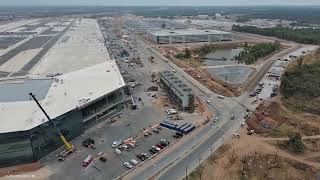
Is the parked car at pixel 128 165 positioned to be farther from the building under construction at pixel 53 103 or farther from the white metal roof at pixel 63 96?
the white metal roof at pixel 63 96

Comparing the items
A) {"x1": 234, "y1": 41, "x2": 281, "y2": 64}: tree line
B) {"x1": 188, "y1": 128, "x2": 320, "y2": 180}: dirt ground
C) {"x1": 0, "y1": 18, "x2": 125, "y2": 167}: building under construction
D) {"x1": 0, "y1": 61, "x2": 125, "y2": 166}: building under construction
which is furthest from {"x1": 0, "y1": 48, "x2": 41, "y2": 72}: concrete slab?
{"x1": 234, "y1": 41, "x2": 281, "y2": 64}: tree line

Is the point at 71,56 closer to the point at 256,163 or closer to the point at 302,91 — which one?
the point at 302,91

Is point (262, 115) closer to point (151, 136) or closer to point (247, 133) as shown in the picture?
point (247, 133)

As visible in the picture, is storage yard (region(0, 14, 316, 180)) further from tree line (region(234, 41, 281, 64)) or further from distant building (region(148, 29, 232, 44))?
distant building (region(148, 29, 232, 44))

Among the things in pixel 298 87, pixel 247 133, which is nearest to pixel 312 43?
pixel 298 87

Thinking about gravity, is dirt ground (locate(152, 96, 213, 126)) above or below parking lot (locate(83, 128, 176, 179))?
above

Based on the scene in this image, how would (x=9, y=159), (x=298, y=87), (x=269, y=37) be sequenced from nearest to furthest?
(x=9, y=159) → (x=298, y=87) → (x=269, y=37)

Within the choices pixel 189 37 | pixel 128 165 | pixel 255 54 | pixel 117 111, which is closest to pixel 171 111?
pixel 117 111
